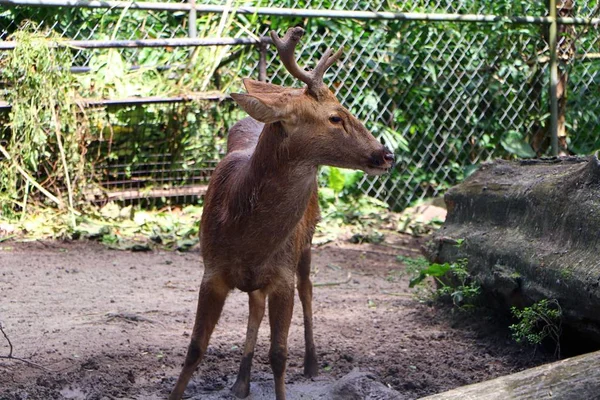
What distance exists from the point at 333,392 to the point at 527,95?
21.2 ft

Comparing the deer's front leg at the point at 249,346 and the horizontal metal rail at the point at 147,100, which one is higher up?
the horizontal metal rail at the point at 147,100

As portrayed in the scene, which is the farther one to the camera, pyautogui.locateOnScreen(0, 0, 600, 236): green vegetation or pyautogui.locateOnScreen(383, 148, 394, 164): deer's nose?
pyautogui.locateOnScreen(0, 0, 600, 236): green vegetation

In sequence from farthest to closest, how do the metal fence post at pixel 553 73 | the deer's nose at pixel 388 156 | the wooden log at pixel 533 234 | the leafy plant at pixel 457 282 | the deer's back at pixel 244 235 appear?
the metal fence post at pixel 553 73 → the leafy plant at pixel 457 282 → the wooden log at pixel 533 234 → the deer's back at pixel 244 235 → the deer's nose at pixel 388 156

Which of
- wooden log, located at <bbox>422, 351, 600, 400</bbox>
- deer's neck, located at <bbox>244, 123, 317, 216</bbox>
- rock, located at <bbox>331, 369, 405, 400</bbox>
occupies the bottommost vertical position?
rock, located at <bbox>331, 369, 405, 400</bbox>

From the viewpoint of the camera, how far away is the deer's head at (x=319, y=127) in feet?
12.3

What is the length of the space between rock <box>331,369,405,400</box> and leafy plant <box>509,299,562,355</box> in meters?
0.78

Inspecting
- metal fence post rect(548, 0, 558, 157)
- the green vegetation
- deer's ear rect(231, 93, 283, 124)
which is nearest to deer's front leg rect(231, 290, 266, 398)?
deer's ear rect(231, 93, 283, 124)

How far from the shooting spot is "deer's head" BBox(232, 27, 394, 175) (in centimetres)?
374

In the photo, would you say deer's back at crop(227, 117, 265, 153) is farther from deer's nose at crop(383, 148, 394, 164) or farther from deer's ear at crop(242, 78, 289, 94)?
deer's nose at crop(383, 148, 394, 164)

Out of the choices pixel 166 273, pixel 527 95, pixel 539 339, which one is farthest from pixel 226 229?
pixel 527 95

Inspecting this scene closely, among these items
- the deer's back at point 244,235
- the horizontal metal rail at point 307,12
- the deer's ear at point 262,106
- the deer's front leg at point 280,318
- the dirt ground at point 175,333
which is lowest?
the dirt ground at point 175,333

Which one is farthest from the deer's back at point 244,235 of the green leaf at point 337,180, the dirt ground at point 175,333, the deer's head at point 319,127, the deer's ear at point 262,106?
the green leaf at point 337,180

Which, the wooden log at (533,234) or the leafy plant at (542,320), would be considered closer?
the wooden log at (533,234)

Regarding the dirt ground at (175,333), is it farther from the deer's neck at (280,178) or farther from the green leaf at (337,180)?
the green leaf at (337,180)
